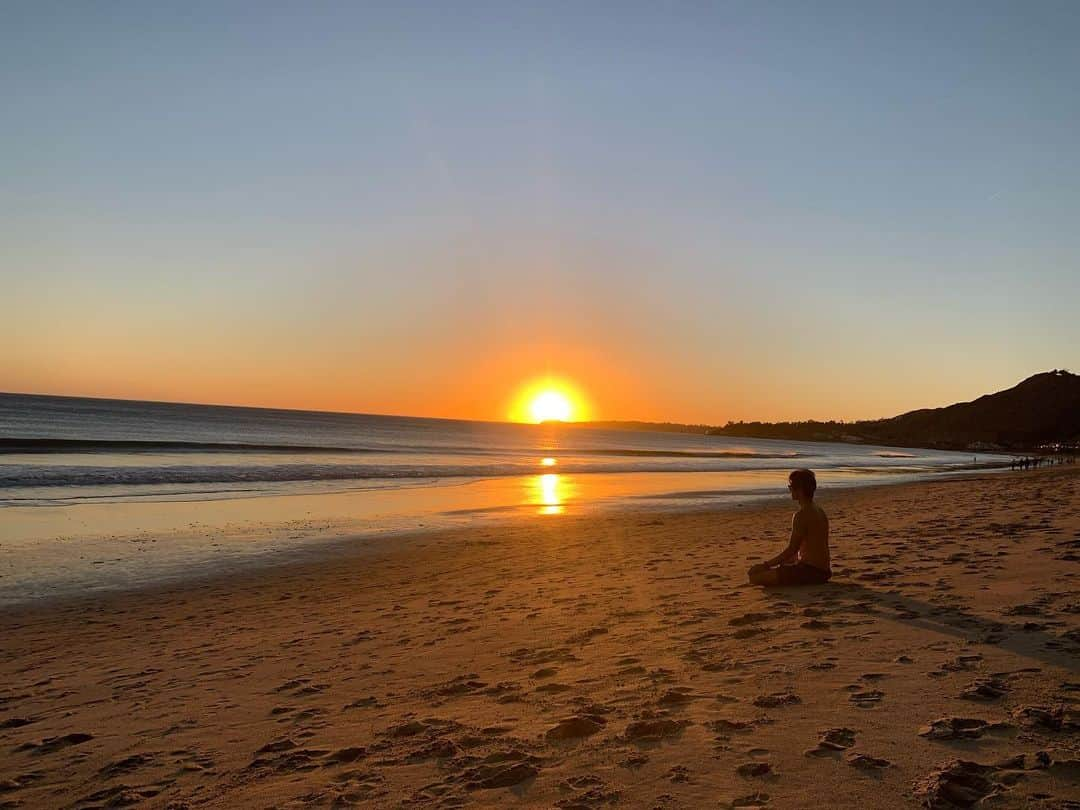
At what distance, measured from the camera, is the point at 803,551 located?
8984mm

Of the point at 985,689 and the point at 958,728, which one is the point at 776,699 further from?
the point at 985,689

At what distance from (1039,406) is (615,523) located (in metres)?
133

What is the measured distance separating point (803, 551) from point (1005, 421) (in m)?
141

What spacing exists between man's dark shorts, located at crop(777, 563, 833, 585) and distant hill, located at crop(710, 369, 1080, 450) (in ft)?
367

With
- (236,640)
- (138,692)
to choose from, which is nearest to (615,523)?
(236,640)

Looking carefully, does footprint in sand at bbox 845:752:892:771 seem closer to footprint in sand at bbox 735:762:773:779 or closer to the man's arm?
footprint in sand at bbox 735:762:773:779

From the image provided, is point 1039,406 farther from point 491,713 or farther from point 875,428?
point 491,713

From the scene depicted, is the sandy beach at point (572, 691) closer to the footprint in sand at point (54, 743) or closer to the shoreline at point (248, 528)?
the footprint in sand at point (54, 743)

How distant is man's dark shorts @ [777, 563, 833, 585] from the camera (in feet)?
28.6

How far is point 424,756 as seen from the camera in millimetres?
4418

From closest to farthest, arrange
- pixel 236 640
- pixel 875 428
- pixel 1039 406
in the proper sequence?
1. pixel 236 640
2. pixel 1039 406
3. pixel 875 428

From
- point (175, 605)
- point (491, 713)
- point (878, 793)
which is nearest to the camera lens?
point (878, 793)

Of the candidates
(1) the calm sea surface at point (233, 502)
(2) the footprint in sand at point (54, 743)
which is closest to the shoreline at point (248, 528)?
(1) the calm sea surface at point (233, 502)

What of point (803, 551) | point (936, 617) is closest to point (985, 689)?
point (936, 617)
